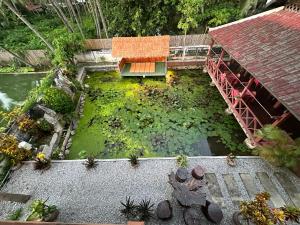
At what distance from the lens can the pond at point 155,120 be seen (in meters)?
9.56

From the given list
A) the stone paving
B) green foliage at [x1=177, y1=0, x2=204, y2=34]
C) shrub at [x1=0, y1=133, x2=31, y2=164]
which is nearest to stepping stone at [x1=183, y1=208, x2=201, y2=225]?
the stone paving

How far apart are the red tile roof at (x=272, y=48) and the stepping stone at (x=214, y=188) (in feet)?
12.0

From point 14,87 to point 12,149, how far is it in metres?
8.84

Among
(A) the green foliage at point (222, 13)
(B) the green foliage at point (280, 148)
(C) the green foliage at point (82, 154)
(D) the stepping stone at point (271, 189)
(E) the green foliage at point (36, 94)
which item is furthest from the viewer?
(A) the green foliage at point (222, 13)

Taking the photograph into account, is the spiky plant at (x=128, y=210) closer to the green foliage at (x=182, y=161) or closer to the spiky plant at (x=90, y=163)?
the spiky plant at (x=90, y=163)

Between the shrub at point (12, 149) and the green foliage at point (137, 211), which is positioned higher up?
the shrub at point (12, 149)

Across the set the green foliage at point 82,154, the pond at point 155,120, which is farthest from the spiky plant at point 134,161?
the green foliage at point 82,154

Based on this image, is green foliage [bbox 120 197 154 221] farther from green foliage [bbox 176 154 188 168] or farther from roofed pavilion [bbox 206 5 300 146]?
roofed pavilion [bbox 206 5 300 146]

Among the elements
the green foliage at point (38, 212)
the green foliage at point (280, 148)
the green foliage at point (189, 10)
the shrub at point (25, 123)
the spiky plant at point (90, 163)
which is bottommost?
the green foliage at point (38, 212)

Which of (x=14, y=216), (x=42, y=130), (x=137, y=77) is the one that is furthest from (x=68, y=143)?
(x=137, y=77)

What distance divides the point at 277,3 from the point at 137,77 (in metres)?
10.00

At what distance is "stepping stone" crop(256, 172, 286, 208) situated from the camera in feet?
23.3

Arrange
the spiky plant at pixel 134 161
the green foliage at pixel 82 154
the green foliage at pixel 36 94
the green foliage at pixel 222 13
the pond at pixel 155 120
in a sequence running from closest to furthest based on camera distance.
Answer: the spiky plant at pixel 134 161 < the green foliage at pixel 82 154 < the pond at pixel 155 120 < the green foliage at pixel 36 94 < the green foliage at pixel 222 13

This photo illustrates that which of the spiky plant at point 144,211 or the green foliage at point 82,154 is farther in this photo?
the green foliage at point 82,154
